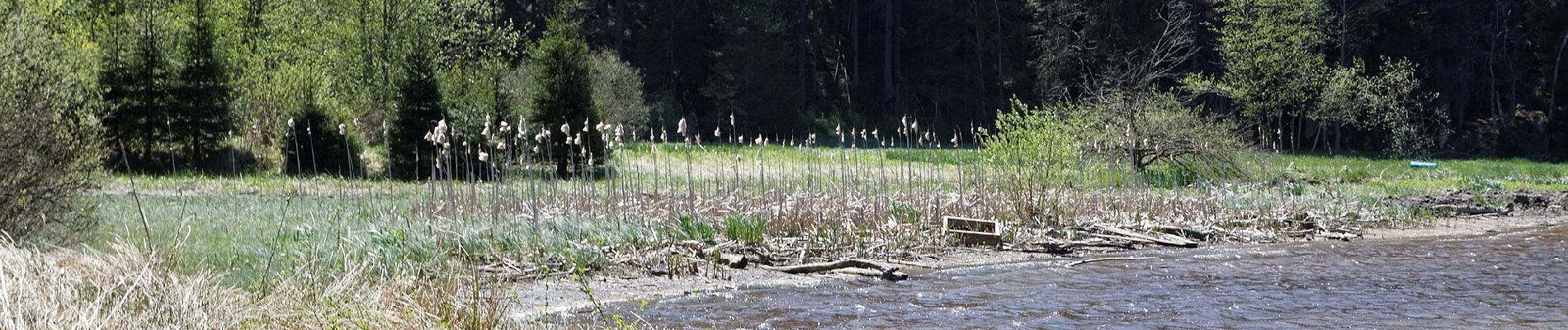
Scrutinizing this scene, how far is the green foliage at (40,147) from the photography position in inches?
356

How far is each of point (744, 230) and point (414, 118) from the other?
42.9 ft

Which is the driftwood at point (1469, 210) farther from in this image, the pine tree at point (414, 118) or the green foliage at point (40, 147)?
the green foliage at point (40, 147)

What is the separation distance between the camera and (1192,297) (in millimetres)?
10148

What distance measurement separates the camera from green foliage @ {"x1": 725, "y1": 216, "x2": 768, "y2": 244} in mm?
12367

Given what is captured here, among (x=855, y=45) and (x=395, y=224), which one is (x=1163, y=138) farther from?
(x=855, y=45)

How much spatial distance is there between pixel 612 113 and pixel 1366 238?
2123cm

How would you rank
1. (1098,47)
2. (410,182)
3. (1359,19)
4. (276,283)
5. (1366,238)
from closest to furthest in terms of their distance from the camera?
(276,283), (1366,238), (410,182), (1359,19), (1098,47)

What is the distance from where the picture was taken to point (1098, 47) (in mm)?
47344

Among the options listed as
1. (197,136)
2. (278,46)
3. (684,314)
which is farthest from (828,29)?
(684,314)

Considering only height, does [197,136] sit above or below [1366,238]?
above

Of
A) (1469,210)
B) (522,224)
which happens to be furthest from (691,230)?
(1469,210)

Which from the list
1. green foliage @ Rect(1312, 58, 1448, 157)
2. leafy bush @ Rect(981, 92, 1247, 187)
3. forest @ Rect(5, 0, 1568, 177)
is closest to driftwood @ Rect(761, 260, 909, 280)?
forest @ Rect(5, 0, 1568, 177)

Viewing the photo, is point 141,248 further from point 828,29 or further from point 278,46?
point 828,29

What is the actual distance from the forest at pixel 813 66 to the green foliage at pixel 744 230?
517 cm
